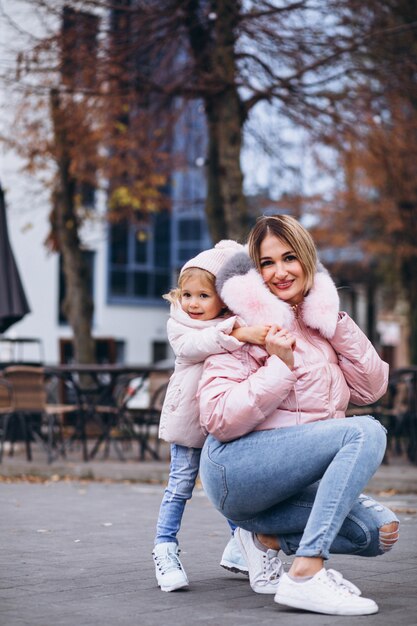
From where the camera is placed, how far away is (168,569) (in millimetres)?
5582

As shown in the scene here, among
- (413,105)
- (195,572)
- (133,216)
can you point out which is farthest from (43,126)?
(195,572)

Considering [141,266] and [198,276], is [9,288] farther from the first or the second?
[141,266]

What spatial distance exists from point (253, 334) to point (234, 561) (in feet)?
4.45

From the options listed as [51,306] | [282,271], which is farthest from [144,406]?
[51,306]

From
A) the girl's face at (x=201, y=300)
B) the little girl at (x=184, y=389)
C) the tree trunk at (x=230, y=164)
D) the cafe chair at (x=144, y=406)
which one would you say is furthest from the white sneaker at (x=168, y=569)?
the tree trunk at (x=230, y=164)

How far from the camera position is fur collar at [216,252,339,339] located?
5.25 meters

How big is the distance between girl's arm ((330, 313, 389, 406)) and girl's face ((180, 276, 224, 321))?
576 millimetres

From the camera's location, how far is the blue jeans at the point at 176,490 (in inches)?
224

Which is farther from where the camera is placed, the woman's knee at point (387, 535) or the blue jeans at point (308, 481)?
the woman's knee at point (387, 535)

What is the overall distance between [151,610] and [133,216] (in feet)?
61.7

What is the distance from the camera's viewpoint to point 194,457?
573cm

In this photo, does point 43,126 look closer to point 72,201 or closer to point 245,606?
point 72,201

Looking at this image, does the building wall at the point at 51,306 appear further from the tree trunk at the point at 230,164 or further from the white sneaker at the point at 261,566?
the white sneaker at the point at 261,566

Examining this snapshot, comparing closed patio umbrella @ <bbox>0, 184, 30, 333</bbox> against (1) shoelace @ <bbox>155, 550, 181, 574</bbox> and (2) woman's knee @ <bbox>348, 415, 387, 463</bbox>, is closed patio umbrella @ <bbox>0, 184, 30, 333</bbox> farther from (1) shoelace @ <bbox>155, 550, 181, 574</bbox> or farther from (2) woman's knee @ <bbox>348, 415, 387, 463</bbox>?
(2) woman's knee @ <bbox>348, 415, 387, 463</bbox>
